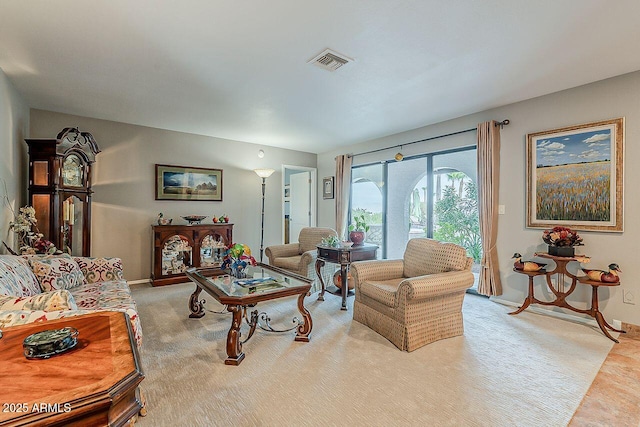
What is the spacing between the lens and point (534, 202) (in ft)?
11.6

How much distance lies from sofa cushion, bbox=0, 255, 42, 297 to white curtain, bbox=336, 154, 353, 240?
14.6 ft

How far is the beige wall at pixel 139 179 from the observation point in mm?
4379

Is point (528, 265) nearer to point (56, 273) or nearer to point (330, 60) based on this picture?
point (330, 60)

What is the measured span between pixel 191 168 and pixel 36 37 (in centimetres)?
291

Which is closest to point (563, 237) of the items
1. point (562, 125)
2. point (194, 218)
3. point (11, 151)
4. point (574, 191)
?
point (574, 191)

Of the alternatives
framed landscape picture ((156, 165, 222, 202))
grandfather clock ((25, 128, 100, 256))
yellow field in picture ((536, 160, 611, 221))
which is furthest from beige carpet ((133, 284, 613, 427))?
framed landscape picture ((156, 165, 222, 202))

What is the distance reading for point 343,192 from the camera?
5977 mm

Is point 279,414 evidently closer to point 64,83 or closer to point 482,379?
point 482,379

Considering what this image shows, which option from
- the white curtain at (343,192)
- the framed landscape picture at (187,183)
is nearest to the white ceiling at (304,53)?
the framed landscape picture at (187,183)

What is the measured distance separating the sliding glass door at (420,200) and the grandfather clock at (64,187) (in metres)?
4.37

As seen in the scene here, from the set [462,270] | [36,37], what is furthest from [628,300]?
[36,37]

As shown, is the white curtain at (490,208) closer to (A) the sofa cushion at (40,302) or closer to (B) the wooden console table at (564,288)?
(B) the wooden console table at (564,288)

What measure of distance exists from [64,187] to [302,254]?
3.14 meters

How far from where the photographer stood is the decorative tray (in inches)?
33.1
